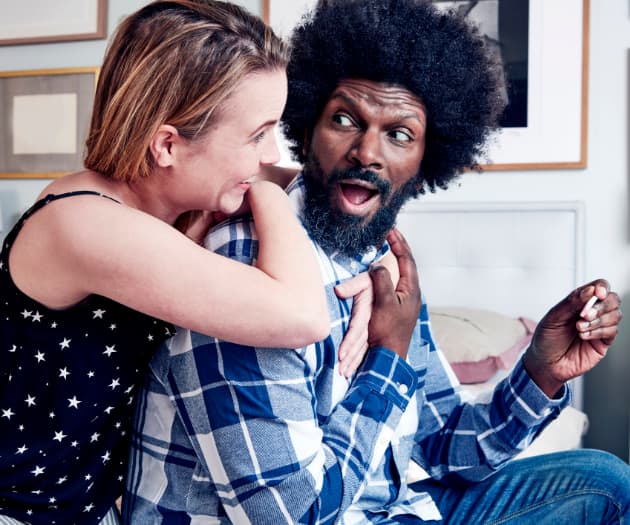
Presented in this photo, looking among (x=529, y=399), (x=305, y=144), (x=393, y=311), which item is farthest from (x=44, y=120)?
(x=529, y=399)

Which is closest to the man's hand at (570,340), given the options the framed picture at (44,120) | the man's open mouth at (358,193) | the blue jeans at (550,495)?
the blue jeans at (550,495)

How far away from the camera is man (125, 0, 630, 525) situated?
0.90 metres

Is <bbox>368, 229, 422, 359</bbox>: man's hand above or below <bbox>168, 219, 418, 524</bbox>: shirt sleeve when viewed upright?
above

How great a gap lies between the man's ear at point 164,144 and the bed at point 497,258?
166cm

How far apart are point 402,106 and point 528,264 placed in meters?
1.64

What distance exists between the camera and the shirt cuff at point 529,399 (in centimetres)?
121

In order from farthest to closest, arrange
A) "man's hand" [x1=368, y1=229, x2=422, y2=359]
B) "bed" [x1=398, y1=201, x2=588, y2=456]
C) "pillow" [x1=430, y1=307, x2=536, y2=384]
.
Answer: "bed" [x1=398, y1=201, x2=588, y2=456] < "pillow" [x1=430, y1=307, x2=536, y2=384] < "man's hand" [x1=368, y1=229, x2=422, y2=359]

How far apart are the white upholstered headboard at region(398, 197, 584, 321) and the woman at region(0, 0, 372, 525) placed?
177 centimetres

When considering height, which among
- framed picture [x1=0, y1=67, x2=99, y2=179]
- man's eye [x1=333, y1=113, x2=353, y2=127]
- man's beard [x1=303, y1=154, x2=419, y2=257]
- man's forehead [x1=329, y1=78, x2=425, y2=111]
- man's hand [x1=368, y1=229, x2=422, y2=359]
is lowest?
man's hand [x1=368, y1=229, x2=422, y2=359]

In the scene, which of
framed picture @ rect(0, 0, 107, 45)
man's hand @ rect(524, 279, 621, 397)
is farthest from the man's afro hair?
framed picture @ rect(0, 0, 107, 45)

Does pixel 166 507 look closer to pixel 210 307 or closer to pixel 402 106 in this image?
pixel 210 307

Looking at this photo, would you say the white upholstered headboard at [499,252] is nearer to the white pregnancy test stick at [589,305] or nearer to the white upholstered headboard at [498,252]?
the white upholstered headboard at [498,252]

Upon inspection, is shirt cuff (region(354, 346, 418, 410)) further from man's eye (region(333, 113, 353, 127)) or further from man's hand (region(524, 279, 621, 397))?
man's eye (region(333, 113, 353, 127))

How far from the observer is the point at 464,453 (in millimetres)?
1279
